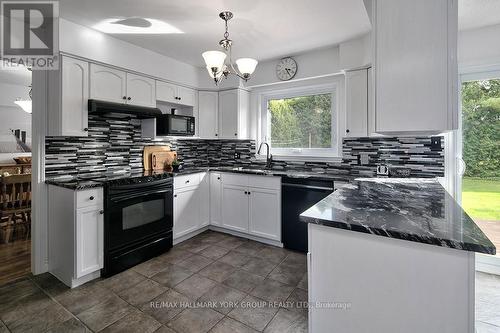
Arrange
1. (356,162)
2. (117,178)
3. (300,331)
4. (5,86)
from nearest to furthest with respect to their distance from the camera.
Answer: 1. (300,331)
2. (117,178)
3. (356,162)
4. (5,86)

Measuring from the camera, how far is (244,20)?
2434mm

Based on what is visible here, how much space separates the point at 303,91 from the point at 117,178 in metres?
2.61

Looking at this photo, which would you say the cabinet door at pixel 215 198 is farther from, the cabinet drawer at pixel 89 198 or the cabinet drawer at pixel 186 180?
the cabinet drawer at pixel 89 198

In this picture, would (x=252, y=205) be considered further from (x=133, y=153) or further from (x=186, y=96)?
(x=186, y=96)

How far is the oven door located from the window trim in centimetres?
169

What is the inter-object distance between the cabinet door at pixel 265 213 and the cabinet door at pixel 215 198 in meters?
0.52

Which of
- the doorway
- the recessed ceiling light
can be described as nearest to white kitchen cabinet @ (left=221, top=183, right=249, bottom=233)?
the recessed ceiling light

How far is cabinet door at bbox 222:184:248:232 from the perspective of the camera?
3.38 meters

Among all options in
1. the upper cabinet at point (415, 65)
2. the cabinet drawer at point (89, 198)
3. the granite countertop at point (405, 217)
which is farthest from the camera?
the cabinet drawer at point (89, 198)

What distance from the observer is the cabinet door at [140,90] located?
298 cm

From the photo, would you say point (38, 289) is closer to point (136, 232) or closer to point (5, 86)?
point (136, 232)

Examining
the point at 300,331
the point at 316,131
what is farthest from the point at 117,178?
the point at 316,131

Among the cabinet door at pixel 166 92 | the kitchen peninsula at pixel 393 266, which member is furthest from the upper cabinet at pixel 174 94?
the kitchen peninsula at pixel 393 266

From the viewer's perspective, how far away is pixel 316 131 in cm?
356
